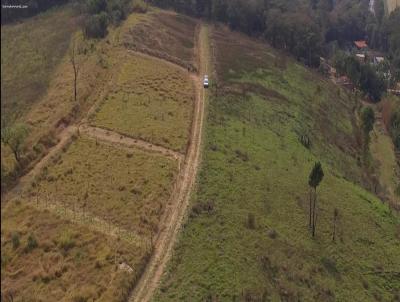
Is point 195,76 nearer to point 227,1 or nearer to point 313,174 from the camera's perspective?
point 313,174

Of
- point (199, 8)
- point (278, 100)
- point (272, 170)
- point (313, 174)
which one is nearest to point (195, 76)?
point (278, 100)

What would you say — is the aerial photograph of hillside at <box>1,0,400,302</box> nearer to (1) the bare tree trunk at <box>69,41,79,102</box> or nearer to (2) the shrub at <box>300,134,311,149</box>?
(2) the shrub at <box>300,134,311,149</box>

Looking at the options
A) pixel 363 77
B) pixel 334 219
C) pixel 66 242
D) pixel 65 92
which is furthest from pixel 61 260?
pixel 363 77

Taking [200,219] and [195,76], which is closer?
[200,219]

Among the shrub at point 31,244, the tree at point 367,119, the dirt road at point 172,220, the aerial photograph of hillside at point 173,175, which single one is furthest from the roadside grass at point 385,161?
the shrub at point 31,244

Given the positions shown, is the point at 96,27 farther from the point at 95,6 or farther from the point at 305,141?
the point at 305,141

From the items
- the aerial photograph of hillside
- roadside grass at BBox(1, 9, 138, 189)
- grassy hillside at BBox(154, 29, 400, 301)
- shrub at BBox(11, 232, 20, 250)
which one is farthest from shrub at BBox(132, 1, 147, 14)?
shrub at BBox(11, 232, 20, 250)

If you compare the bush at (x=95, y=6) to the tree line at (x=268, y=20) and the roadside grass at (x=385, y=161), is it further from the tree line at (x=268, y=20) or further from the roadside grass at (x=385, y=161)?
the roadside grass at (x=385, y=161)
